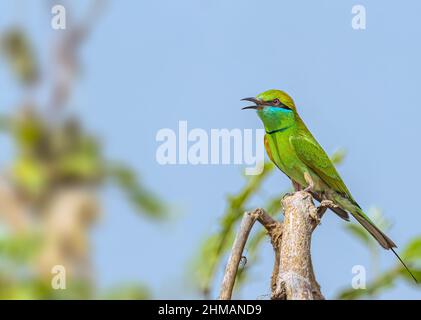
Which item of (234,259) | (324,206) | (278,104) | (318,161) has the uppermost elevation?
(278,104)

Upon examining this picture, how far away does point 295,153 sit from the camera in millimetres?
2600

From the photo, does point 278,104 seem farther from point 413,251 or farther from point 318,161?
point 413,251

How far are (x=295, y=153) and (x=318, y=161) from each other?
7cm

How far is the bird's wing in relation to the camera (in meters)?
2.54

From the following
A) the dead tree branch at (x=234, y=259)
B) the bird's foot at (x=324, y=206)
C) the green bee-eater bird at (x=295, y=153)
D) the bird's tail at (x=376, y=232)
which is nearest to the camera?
the dead tree branch at (x=234, y=259)

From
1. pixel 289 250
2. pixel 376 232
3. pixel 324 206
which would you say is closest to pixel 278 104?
pixel 376 232

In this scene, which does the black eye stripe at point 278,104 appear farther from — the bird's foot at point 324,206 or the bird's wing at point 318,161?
the bird's foot at point 324,206

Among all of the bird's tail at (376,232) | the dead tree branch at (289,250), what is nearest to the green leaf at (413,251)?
the bird's tail at (376,232)

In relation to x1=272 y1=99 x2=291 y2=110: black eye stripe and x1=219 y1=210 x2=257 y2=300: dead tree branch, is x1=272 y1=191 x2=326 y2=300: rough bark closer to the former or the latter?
x1=219 y1=210 x2=257 y2=300: dead tree branch

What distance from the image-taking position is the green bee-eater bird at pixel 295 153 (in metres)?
2.53

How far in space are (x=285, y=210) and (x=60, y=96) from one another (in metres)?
2.05
